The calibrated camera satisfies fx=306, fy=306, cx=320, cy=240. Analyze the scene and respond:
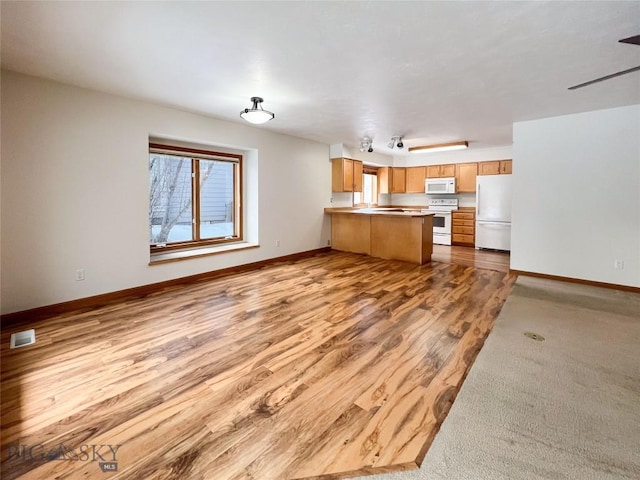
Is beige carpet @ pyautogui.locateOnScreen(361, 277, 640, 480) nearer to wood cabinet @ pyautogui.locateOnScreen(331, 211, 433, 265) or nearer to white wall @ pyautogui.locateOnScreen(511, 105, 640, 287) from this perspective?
white wall @ pyautogui.locateOnScreen(511, 105, 640, 287)

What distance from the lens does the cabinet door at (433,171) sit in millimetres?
8164

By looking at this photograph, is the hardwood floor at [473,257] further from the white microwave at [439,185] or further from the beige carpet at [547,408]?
the beige carpet at [547,408]

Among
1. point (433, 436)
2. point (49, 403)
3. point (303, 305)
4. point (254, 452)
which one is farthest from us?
point (303, 305)

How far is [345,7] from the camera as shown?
1935mm

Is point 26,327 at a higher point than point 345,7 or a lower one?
lower

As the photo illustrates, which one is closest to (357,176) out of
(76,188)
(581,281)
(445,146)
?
(445,146)

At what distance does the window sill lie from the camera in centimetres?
423

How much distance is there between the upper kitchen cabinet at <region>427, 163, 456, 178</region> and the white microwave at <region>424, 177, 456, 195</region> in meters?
0.15

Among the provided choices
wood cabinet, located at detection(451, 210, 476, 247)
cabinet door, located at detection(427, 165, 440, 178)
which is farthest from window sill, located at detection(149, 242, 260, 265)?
cabinet door, located at detection(427, 165, 440, 178)

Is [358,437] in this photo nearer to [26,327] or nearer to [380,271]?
[26,327]

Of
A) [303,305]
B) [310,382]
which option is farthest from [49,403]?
[303,305]

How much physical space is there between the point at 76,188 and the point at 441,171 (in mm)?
7658

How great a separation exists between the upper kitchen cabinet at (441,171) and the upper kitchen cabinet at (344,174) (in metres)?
2.42

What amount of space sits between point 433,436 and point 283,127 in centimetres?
476
